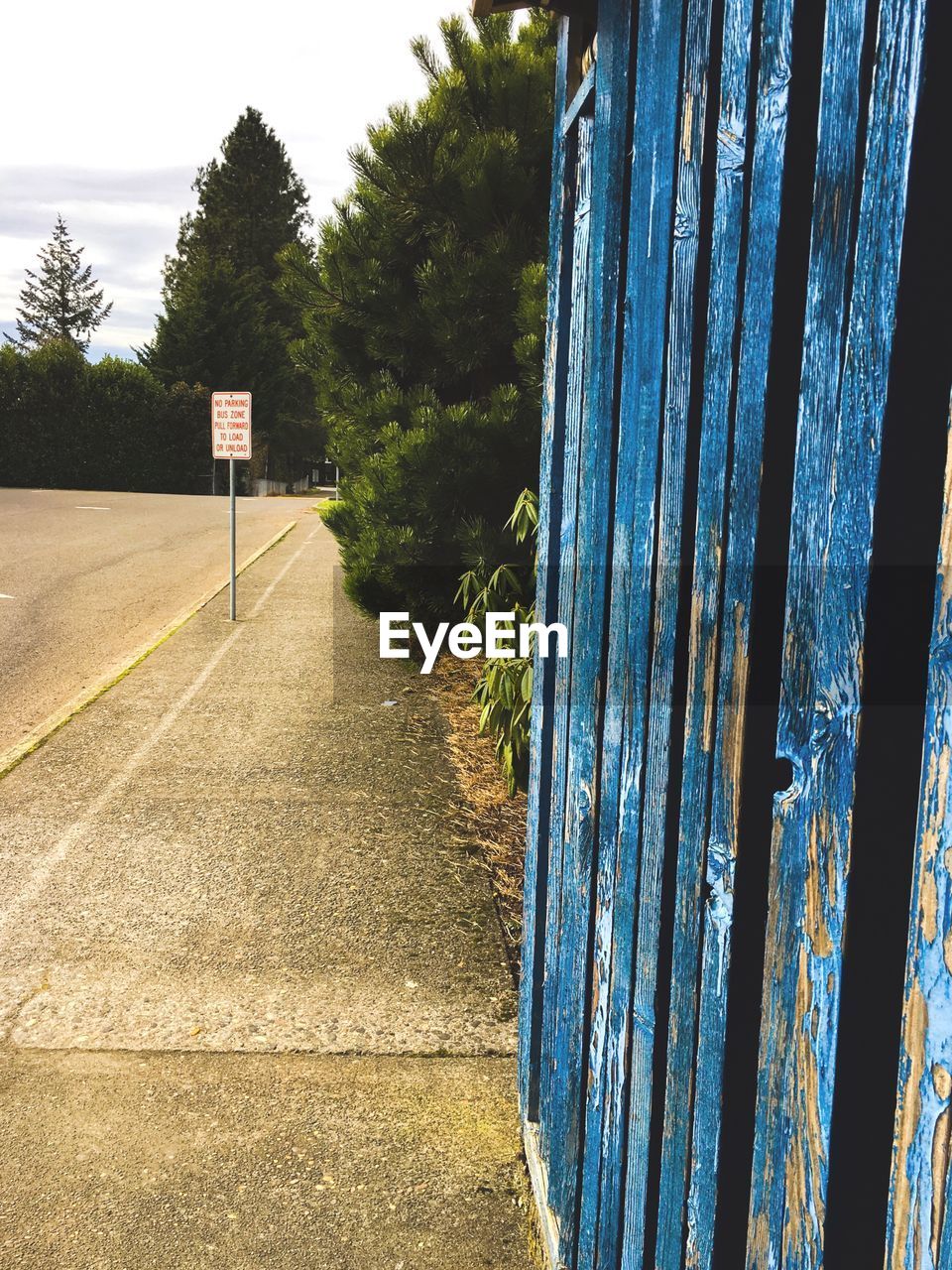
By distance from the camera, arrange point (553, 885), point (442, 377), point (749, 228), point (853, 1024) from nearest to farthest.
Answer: point (853, 1024) → point (749, 228) → point (553, 885) → point (442, 377)

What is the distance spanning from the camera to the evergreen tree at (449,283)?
28.8ft

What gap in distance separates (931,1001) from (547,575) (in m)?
2.07

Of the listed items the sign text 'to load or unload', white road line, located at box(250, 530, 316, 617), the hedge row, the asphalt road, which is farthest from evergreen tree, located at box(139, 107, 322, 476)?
the sign text 'to load or unload'

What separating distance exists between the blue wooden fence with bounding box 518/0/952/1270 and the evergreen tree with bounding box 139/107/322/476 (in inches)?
1835

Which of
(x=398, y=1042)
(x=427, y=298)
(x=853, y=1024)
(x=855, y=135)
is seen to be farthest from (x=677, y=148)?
(x=427, y=298)

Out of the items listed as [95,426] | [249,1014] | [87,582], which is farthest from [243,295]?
[249,1014]

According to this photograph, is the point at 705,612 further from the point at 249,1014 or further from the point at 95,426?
the point at 95,426

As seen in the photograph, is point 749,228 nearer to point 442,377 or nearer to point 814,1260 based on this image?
point 814,1260

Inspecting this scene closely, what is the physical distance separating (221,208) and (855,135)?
201ft

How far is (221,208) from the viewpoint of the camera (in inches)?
2248

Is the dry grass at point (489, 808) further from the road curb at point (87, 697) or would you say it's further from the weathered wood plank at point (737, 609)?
the weathered wood plank at point (737, 609)

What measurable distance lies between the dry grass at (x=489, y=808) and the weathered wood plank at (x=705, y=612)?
2871 millimetres

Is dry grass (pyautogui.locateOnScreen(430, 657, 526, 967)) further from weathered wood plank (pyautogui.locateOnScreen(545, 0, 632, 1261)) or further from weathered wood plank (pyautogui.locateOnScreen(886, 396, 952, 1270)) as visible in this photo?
weathered wood plank (pyautogui.locateOnScreen(886, 396, 952, 1270))

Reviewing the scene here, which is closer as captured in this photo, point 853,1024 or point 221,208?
point 853,1024
